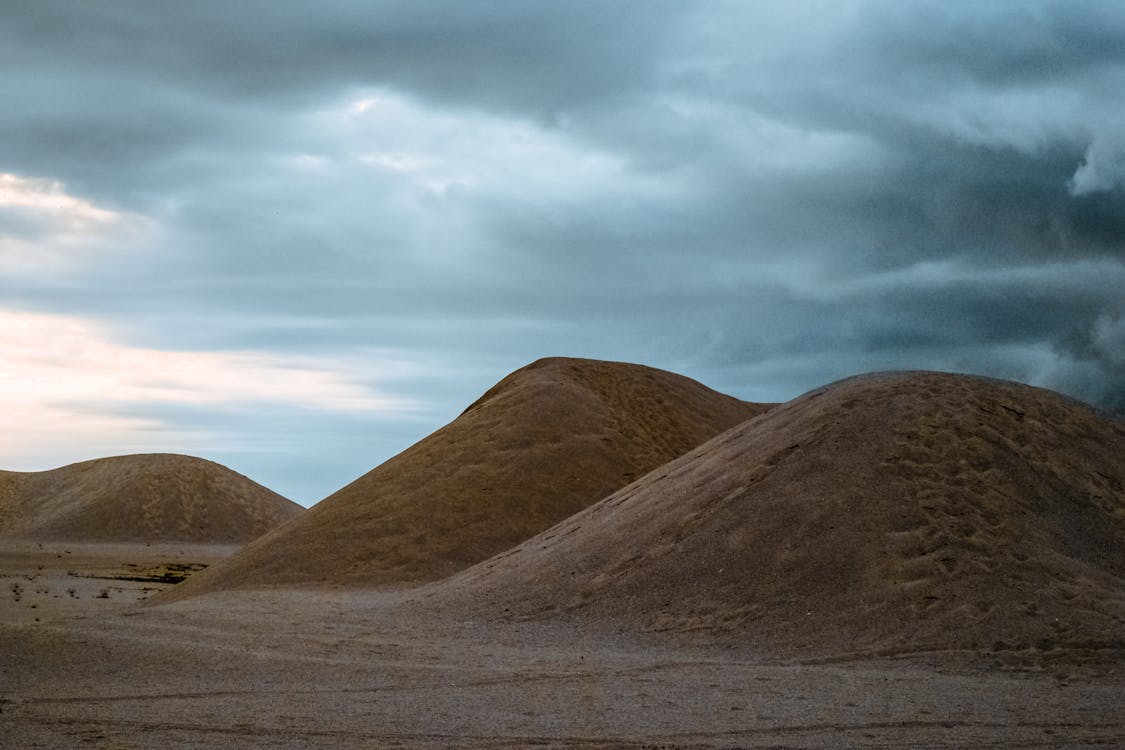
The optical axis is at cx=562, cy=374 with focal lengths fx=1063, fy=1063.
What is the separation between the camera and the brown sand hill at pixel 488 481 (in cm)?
2711

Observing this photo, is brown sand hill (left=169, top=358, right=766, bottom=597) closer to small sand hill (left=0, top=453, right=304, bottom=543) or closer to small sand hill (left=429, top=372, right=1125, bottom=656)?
small sand hill (left=429, top=372, right=1125, bottom=656)

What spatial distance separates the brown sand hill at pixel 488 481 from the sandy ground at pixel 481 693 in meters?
9.57

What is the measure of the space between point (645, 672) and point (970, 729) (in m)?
4.25

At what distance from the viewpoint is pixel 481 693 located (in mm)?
11578

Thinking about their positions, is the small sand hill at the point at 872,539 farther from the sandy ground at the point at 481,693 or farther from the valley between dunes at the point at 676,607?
the sandy ground at the point at 481,693

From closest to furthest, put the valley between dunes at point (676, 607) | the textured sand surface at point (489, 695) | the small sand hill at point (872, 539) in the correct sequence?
the textured sand surface at point (489, 695)
the valley between dunes at point (676, 607)
the small sand hill at point (872, 539)

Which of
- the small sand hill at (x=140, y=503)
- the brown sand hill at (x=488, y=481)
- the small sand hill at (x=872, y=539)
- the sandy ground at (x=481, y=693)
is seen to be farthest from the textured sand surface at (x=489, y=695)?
the small sand hill at (x=140, y=503)

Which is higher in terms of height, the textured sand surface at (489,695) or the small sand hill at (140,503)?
the small sand hill at (140,503)

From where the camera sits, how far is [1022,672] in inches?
523

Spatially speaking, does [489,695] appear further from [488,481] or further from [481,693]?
[488,481]

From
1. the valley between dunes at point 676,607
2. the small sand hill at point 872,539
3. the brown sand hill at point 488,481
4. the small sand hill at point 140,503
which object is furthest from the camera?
the small sand hill at point 140,503

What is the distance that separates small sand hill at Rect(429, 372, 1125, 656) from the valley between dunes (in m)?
0.06

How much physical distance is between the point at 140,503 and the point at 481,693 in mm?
56374

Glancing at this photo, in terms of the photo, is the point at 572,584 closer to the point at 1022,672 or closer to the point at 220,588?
the point at 1022,672
